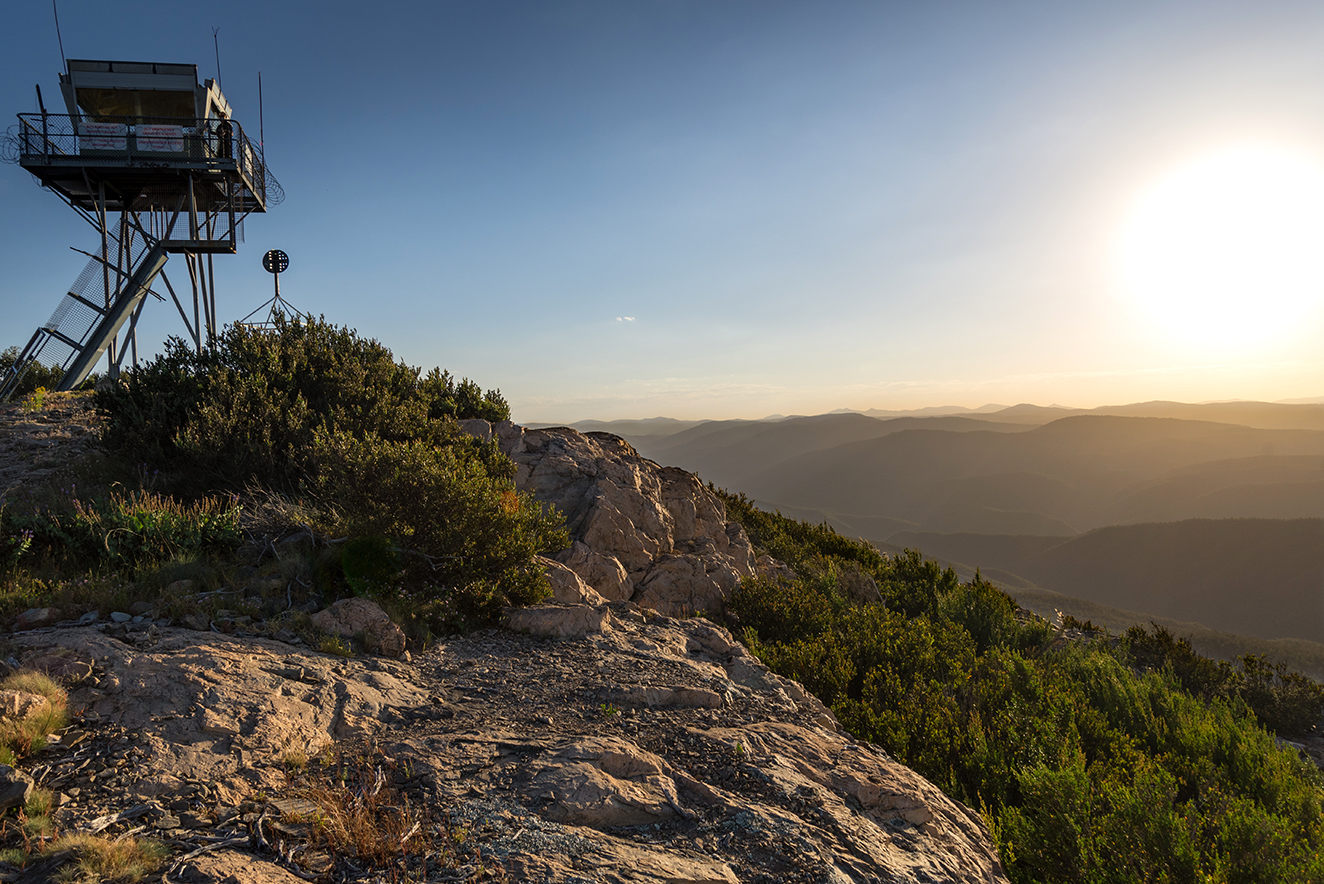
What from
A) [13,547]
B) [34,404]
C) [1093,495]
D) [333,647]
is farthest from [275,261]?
[1093,495]

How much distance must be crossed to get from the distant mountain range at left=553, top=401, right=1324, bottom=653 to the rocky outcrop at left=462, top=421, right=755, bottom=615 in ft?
183

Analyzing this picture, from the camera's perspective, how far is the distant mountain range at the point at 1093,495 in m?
55.9

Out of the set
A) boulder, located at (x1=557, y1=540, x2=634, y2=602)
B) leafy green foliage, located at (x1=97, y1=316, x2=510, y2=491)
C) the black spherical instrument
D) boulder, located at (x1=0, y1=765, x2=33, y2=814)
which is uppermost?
the black spherical instrument

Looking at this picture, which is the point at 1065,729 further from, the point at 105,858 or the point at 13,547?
the point at 13,547

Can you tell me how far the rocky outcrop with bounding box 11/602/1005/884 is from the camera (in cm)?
244

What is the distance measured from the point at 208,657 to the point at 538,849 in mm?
2581

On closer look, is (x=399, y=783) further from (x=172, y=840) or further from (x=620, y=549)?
(x=620, y=549)

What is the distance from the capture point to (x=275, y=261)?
53.5 ft

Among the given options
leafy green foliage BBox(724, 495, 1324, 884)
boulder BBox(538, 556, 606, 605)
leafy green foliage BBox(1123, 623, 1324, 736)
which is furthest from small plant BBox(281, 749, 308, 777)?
leafy green foliage BBox(1123, 623, 1324, 736)

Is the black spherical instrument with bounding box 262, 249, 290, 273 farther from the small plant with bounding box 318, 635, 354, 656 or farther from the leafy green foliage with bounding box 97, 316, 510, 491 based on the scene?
the small plant with bounding box 318, 635, 354, 656

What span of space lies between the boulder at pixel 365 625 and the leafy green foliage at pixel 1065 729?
3.77 meters

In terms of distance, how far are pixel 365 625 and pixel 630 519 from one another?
14.9 feet

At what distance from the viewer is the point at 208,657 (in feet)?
11.8

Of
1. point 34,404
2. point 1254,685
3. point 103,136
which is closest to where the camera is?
point 1254,685
